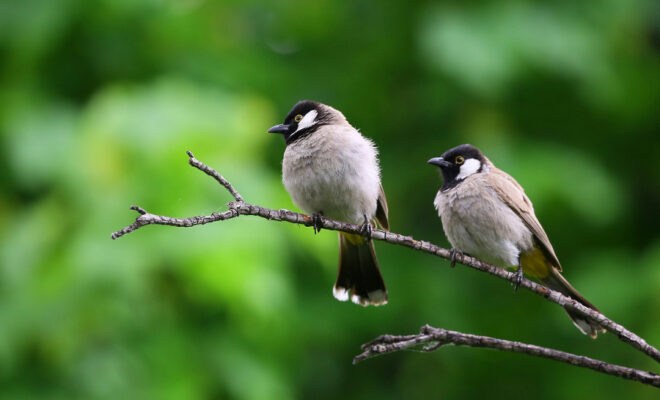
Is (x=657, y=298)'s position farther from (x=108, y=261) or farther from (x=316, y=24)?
(x=316, y=24)

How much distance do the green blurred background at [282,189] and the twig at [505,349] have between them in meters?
2.65

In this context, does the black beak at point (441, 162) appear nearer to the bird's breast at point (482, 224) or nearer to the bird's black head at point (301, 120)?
the bird's breast at point (482, 224)

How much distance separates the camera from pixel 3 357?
16.5 ft

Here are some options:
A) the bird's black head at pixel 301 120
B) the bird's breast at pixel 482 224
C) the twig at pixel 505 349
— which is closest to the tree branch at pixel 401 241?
the twig at pixel 505 349

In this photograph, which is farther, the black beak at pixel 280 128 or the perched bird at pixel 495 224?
the black beak at pixel 280 128

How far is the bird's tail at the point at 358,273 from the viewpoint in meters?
4.13

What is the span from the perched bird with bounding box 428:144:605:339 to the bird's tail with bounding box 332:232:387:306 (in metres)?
0.49

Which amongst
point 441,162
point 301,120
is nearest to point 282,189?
point 301,120

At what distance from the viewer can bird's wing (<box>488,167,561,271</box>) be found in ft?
12.0

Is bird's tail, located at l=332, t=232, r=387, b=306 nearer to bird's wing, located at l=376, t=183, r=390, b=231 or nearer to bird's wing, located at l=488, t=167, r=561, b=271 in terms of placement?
bird's wing, located at l=376, t=183, r=390, b=231

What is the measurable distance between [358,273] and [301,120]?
835 millimetres

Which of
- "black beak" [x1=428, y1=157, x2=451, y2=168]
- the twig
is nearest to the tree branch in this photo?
the twig

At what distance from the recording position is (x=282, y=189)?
5.50m

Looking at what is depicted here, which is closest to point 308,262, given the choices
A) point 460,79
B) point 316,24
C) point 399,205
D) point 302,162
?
point 399,205
